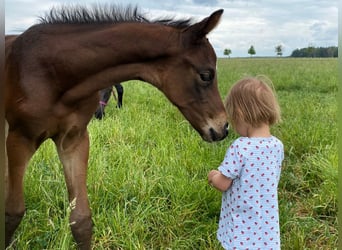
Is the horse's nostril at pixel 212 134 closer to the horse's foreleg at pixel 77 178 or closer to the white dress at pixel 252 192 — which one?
the white dress at pixel 252 192

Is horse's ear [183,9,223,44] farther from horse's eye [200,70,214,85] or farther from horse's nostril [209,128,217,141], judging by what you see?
horse's nostril [209,128,217,141]

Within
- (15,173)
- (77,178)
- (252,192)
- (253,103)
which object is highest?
(253,103)

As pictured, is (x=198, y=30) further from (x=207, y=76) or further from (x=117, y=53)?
(x=117, y=53)

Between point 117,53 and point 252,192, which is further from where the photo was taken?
point 117,53

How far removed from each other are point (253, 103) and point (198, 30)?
0.67m

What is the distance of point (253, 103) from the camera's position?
6.97 feet

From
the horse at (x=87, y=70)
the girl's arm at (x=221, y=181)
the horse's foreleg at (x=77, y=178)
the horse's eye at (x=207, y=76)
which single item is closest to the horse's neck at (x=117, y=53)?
the horse at (x=87, y=70)

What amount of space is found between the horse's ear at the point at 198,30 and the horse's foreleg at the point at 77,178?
927 millimetres

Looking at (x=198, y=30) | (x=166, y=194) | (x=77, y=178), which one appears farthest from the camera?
(x=166, y=194)

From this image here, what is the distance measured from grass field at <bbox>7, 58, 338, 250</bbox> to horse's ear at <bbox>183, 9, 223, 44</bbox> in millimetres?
374

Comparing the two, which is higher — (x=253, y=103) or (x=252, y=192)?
(x=253, y=103)

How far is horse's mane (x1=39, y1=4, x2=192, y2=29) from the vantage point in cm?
268

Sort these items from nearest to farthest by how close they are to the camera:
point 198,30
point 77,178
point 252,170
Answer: point 252,170
point 198,30
point 77,178

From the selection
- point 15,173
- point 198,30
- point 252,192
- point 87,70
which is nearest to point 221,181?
point 252,192
